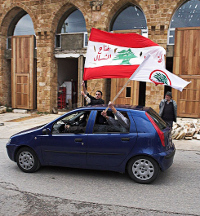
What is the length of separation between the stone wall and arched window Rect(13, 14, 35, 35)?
593 millimetres

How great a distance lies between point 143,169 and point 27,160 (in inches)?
101

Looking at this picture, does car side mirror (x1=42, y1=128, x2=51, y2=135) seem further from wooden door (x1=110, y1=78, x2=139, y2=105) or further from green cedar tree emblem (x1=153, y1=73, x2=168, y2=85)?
wooden door (x1=110, y1=78, x2=139, y2=105)

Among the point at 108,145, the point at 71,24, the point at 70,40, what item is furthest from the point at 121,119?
the point at 71,24

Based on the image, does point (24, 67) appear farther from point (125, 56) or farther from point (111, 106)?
point (111, 106)

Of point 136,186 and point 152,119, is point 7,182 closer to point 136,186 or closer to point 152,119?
point 136,186

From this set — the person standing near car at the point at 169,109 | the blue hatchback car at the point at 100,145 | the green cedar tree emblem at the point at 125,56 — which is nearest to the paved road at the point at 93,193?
the blue hatchback car at the point at 100,145

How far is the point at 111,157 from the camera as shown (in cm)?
478

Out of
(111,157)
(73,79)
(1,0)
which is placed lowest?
(111,157)

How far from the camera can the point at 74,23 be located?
1591 cm

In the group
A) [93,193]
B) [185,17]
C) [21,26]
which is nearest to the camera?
[93,193]

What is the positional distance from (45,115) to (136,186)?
11891 mm

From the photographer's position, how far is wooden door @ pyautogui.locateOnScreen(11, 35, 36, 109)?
16609 millimetres

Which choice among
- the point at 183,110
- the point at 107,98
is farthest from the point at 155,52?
the point at 107,98

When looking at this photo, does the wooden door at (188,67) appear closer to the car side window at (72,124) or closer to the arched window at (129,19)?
the arched window at (129,19)
